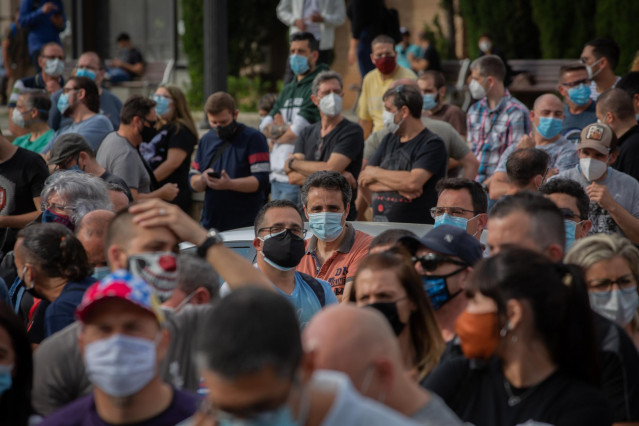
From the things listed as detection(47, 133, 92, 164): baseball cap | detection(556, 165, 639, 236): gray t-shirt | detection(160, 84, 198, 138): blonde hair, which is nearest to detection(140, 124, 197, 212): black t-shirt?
detection(160, 84, 198, 138): blonde hair

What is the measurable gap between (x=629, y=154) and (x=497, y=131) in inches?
68.6

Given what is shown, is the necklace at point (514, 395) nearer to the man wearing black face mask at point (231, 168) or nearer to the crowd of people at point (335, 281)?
the crowd of people at point (335, 281)

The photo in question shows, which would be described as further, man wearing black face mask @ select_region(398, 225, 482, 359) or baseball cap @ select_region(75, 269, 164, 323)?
man wearing black face mask @ select_region(398, 225, 482, 359)

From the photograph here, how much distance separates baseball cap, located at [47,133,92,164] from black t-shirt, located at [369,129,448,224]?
2460 mm

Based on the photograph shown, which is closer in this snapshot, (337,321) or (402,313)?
(337,321)

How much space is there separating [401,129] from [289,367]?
5.86 meters

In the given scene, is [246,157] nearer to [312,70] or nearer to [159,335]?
[312,70]

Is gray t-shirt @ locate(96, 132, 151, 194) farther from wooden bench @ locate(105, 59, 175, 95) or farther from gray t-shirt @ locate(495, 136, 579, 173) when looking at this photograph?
wooden bench @ locate(105, 59, 175, 95)

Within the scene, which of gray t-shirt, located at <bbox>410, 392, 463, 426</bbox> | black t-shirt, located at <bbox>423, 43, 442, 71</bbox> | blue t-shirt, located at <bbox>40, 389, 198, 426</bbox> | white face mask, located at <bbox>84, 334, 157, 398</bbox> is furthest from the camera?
black t-shirt, located at <bbox>423, 43, 442, 71</bbox>

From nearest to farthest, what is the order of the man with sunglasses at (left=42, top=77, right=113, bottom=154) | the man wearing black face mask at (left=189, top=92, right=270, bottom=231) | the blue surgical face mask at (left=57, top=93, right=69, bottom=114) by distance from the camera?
1. the man wearing black face mask at (left=189, top=92, right=270, bottom=231)
2. the man with sunglasses at (left=42, top=77, right=113, bottom=154)
3. the blue surgical face mask at (left=57, top=93, right=69, bottom=114)

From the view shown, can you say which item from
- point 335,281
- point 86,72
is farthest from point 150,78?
point 335,281

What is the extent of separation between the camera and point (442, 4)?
17.8 m

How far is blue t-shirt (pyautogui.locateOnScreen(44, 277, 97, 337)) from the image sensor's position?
15.0 ft

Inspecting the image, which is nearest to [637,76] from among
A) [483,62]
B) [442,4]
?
[483,62]
